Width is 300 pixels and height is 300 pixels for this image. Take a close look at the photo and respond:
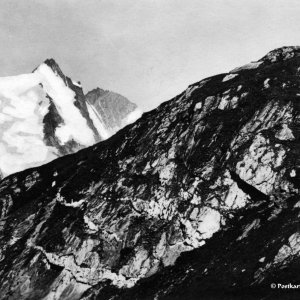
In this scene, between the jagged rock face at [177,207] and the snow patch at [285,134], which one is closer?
the jagged rock face at [177,207]

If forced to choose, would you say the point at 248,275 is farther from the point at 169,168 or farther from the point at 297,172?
the point at 169,168

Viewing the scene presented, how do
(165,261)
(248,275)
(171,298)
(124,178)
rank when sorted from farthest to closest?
1. (124,178)
2. (165,261)
3. (171,298)
4. (248,275)

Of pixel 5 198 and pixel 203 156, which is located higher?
pixel 5 198

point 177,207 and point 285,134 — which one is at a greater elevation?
point 285,134

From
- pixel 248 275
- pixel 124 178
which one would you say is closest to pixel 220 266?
pixel 248 275

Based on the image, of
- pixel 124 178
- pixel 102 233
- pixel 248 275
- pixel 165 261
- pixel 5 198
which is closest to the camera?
pixel 248 275

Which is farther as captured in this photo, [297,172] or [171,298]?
[297,172]

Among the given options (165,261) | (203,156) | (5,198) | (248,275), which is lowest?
(248,275)

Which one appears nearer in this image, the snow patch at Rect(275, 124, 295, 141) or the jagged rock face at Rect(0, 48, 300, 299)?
the jagged rock face at Rect(0, 48, 300, 299)
